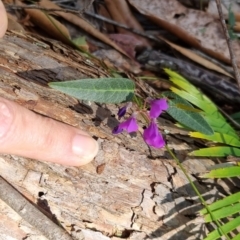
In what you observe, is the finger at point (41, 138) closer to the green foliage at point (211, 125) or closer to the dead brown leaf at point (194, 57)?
the green foliage at point (211, 125)

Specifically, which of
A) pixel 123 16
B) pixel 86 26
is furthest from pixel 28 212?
pixel 123 16

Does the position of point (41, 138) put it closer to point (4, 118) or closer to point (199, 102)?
point (4, 118)

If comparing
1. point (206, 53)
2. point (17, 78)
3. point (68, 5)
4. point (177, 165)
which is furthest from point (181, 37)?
point (17, 78)

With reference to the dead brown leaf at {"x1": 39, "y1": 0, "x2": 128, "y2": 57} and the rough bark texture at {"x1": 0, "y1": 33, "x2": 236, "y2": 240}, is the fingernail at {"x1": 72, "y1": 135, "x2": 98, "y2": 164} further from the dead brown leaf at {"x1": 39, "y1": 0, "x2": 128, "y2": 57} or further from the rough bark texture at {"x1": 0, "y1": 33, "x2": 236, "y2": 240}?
the dead brown leaf at {"x1": 39, "y1": 0, "x2": 128, "y2": 57}

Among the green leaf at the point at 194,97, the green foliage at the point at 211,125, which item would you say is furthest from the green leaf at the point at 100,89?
the green leaf at the point at 194,97

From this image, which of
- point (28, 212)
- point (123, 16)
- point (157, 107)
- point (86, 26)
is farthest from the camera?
point (123, 16)

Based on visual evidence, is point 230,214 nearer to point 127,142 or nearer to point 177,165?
point 177,165
